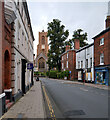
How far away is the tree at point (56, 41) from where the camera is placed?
5881cm

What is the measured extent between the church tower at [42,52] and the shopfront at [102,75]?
55.2m

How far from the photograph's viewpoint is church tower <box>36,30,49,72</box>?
281 ft

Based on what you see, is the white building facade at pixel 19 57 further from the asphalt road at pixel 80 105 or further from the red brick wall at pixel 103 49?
the red brick wall at pixel 103 49

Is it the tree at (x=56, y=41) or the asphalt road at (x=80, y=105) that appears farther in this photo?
the tree at (x=56, y=41)

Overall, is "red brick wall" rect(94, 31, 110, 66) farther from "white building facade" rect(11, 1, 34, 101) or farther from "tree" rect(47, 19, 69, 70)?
"tree" rect(47, 19, 69, 70)

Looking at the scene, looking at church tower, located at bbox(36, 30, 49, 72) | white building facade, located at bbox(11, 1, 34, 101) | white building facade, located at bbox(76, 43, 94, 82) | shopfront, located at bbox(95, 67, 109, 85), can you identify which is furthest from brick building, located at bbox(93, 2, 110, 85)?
church tower, located at bbox(36, 30, 49, 72)

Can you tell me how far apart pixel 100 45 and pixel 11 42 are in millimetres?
23731

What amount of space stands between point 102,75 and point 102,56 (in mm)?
3496

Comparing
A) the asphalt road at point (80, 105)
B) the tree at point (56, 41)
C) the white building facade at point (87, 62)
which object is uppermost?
the tree at point (56, 41)

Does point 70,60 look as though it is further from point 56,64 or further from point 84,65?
point 84,65

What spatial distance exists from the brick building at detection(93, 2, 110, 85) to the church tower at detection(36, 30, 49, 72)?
54548mm

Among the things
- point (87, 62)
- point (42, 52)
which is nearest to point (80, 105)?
point (87, 62)

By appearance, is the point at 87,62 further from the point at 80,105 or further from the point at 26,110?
the point at 26,110

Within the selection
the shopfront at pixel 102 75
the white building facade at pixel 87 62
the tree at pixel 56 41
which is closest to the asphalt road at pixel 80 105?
the shopfront at pixel 102 75
